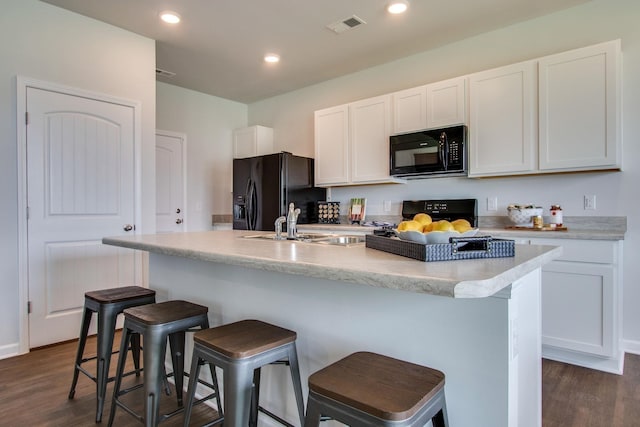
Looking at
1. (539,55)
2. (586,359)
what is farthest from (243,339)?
(539,55)

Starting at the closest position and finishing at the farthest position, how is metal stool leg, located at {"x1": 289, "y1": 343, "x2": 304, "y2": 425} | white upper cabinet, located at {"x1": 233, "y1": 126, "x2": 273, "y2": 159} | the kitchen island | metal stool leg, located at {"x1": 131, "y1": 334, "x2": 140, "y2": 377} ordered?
1. the kitchen island
2. metal stool leg, located at {"x1": 289, "y1": 343, "x2": 304, "y2": 425}
3. metal stool leg, located at {"x1": 131, "y1": 334, "x2": 140, "y2": 377}
4. white upper cabinet, located at {"x1": 233, "y1": 126, "x2": 273, "y2": 159}

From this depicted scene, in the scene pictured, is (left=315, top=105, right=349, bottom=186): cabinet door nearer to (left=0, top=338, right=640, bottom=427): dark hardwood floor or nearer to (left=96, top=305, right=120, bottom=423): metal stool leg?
(left=0, top=338, right=640, bottom=427): dark hardwood floor

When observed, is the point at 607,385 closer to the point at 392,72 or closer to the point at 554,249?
the point at 554,249

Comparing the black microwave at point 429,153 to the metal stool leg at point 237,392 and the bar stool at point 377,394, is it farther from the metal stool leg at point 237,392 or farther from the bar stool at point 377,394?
the metal stool leg at point 237,392

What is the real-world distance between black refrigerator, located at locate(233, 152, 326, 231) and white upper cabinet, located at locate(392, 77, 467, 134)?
49.2 inches

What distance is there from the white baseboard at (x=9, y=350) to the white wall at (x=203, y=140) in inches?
95.8

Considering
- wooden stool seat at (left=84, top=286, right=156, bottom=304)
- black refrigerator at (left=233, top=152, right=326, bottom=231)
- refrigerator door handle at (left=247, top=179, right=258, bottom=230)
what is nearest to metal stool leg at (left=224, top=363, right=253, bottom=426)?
wooden stool seat at (left=84, top=286, right=156, bottom=304)

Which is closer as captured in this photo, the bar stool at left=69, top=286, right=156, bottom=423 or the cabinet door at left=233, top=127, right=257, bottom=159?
the bar stool at left=69, top=286, right=156, bottom=423

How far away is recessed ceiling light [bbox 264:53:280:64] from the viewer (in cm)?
387

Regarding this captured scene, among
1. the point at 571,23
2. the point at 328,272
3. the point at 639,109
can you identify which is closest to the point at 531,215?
the point at 639,109

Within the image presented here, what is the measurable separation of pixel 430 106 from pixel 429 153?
45 centimetres

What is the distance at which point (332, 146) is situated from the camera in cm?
422

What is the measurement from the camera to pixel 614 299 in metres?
2.35

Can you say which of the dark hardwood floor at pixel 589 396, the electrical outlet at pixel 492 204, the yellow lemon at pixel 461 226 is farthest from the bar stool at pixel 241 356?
the electrical outlet at pixel 492 204
